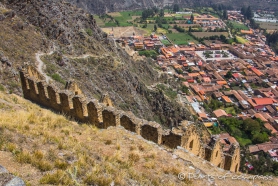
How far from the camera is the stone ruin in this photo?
1509cm

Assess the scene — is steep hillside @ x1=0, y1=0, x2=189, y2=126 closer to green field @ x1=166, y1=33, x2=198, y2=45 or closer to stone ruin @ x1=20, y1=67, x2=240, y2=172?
stone ruin @ x1=20, y1=67, x2=240, y2=172

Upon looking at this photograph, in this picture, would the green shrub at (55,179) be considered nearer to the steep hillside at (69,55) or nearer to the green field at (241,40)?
the steep hillside at (69,55)

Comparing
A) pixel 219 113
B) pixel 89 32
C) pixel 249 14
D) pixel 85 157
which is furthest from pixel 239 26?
pixel 85 157

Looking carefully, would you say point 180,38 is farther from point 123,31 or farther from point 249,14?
point 249,14

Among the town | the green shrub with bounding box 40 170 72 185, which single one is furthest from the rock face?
the town

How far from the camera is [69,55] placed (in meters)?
48.7

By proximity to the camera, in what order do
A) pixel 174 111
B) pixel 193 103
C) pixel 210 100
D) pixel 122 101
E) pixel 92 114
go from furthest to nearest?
1. pixel 210 100
2. pixel 193 103
3. pixel 174 111
4. pixel 122 101
5. pixel 92 114

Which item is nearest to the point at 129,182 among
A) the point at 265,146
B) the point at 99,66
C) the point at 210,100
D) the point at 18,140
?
the point at 18,140

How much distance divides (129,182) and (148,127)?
6100 millimetres

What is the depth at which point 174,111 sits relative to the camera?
56.2 metres

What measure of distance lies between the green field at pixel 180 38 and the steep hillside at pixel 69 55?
82757mm

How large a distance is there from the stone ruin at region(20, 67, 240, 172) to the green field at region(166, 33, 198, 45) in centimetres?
12655

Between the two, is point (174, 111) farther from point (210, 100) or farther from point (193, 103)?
point (210, 100)

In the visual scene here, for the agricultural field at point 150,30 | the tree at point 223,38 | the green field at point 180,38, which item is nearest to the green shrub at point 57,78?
the green field at point 180,38
